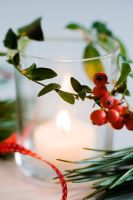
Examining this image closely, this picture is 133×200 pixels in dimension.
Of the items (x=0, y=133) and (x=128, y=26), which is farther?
(x=128, y=26)

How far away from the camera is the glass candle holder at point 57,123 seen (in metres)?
0.53

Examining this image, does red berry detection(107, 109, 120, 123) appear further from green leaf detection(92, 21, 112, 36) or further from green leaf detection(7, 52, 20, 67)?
green leaf detection(92, 21, 112, 36)

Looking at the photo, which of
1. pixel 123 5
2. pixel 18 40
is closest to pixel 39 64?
pixel 18 40

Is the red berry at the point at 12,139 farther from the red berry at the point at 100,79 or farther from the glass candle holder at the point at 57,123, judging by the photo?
the red berry at the point at 100,79

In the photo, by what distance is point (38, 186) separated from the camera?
550mm

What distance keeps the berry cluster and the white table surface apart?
99 mm

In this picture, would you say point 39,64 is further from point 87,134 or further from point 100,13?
point 100,13

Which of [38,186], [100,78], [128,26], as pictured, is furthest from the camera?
[128,26]

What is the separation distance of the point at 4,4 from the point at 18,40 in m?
0.57

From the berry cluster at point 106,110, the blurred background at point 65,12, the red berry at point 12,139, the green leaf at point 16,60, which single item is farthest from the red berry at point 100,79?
the blurred background at point 65,12

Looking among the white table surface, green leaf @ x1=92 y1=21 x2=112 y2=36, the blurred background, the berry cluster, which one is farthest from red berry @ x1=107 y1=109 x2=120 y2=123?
the blurred background

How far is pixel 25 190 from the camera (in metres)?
0.54

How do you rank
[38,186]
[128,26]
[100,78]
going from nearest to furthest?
[100,78] < [38,186] < [128,26]

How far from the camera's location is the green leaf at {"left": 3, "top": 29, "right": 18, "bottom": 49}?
0.54 metres
